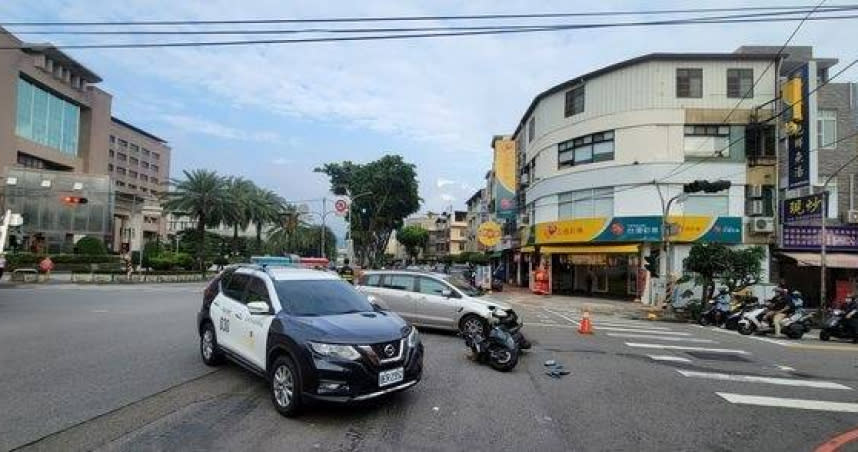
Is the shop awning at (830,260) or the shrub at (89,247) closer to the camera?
the shop awning at (830,260)

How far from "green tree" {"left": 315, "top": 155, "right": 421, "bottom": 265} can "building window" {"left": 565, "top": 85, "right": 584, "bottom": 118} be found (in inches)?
911

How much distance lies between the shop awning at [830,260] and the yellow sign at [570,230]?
866 cm

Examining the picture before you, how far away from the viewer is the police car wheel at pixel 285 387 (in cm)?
689

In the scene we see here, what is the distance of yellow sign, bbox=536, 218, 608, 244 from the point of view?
31.9 m

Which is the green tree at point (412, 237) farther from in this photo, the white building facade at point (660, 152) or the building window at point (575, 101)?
the white building facade at point (660, 152)

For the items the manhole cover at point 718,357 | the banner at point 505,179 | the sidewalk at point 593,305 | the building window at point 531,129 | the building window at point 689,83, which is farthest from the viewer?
the banner at point 505,179

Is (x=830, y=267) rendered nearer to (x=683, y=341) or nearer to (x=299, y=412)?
(x=683, y=341)

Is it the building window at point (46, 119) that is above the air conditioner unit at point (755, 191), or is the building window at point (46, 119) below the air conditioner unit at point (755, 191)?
above

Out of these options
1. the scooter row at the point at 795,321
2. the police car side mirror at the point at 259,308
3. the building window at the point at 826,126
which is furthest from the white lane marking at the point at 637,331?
the building window at the point at 826,126

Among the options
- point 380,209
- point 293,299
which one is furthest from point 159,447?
point 380,209

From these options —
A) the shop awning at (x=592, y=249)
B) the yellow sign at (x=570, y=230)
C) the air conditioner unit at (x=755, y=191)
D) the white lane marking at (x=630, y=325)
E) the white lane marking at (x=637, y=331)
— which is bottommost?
the white lane marking at (x=630, y=325)

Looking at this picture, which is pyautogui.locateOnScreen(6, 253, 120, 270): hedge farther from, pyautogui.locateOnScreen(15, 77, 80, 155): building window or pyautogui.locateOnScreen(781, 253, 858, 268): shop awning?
pyautogui.locateOnScreen(781, 253, 858, 268): shop awning

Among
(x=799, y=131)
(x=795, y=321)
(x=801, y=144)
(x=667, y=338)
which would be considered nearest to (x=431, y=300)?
(x=667, y=338)

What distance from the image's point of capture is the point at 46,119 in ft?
229
